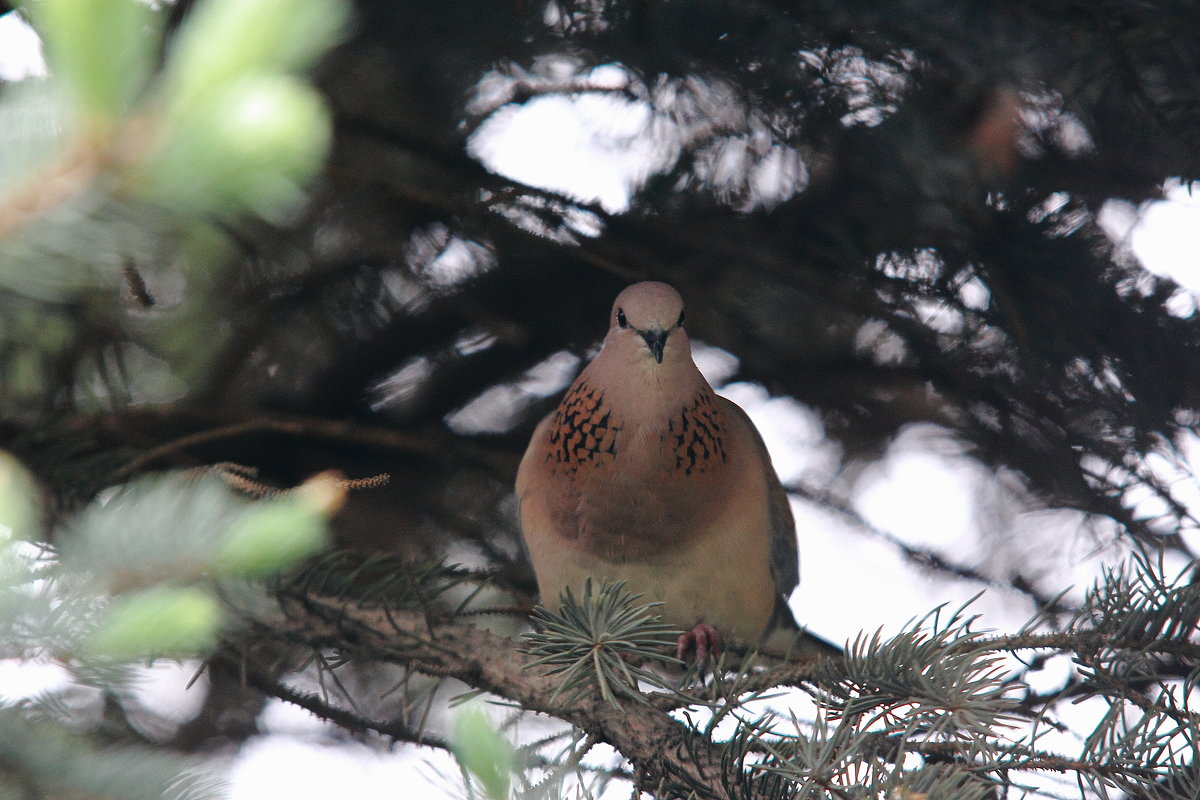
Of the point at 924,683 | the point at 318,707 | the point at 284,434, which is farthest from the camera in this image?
the point at 284,434

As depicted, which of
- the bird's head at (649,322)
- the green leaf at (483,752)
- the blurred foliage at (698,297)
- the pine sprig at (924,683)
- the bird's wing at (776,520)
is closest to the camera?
the green leaf at (483,752)

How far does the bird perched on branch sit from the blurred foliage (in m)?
0.20

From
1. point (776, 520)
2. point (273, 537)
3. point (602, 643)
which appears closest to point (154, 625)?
point (273, 537)

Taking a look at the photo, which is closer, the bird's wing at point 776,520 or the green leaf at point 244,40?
the green leaf at point 244,40

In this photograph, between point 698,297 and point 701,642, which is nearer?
point 701,642

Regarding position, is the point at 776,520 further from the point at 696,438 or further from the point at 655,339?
the point at 655,339

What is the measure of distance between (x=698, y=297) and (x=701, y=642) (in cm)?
74

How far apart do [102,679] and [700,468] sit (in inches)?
48.7

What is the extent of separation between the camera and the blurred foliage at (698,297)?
5.09 ft

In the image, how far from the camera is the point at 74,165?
18.5 inches

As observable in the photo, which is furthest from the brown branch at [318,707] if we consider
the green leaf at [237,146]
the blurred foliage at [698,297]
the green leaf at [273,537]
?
the green leaf at [237,146]

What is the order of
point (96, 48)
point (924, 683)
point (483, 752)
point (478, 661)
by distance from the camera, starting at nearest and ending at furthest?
1. point (96, 48)
2. point (483, 752)
3. point (924, 683)
4. point (478, 661)

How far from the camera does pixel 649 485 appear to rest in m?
1.72

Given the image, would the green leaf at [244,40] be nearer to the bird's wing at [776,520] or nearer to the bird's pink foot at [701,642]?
the bird's pink foot at [701,642]
